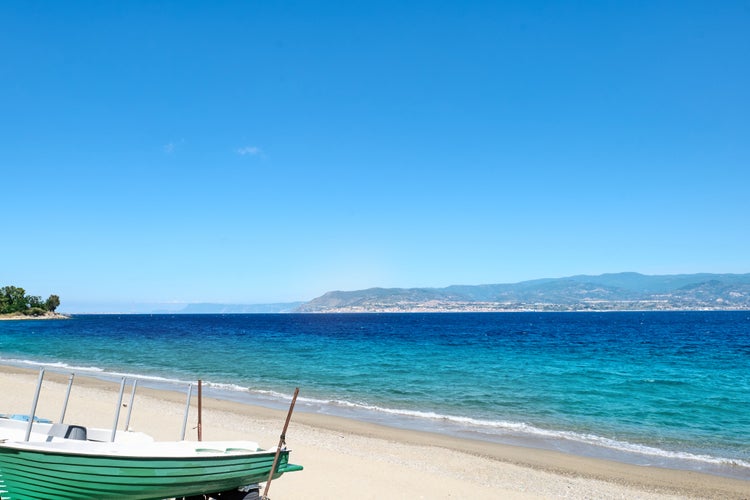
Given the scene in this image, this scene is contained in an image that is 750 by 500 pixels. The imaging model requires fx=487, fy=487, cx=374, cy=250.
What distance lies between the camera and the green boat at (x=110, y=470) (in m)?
7.19

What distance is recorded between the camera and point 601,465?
14250 mm

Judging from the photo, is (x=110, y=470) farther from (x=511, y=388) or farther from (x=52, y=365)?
(x=52, y=365)

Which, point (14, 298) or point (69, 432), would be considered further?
point (14, 298)

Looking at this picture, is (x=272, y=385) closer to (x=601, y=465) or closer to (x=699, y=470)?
(x=601, y=465)

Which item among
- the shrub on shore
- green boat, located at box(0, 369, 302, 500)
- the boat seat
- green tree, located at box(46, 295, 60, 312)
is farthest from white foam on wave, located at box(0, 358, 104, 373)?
green tree, located at box(46, 295, 60, 312)

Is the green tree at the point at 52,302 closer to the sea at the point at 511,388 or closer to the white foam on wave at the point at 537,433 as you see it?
the sea at the point at 511,388

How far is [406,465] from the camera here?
13.3m

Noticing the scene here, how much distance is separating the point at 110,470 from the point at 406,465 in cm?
812

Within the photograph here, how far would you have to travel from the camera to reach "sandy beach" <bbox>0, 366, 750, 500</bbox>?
11477 millimetres

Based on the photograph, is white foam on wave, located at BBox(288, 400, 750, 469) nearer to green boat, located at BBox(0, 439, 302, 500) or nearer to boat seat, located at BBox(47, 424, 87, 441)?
green boat, located at BBox(0, 439, 302, 500)

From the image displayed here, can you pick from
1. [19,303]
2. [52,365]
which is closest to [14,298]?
[19,303]

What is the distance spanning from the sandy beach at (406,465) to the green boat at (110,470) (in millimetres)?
3227

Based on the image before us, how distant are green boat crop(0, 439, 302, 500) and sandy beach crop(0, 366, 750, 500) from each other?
3227mm

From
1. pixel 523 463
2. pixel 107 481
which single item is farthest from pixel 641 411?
pixel 107 481
